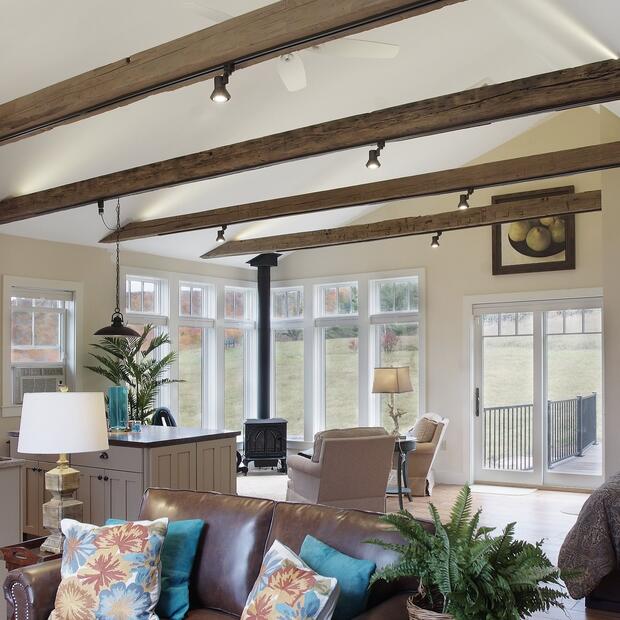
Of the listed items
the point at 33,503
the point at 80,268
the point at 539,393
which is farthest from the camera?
the point at 539,393

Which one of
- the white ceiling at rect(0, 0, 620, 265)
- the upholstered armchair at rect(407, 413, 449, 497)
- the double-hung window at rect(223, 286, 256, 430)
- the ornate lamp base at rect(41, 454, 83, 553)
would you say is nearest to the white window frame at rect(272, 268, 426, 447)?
the double-hung window at rect(223, 286, 256, 430)

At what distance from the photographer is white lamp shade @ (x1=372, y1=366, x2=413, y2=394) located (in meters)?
7.63

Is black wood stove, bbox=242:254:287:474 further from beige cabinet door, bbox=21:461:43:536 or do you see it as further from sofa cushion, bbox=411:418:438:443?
beige cabinet door, bbox=21:461:43:536

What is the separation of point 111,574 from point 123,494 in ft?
8.98

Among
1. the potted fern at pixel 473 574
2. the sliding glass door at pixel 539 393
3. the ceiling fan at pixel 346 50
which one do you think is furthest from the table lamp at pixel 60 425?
the sliding glass door at pixel 539 393

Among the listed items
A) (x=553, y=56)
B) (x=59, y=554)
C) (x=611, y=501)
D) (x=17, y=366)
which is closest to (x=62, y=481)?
(x=59, y=554)

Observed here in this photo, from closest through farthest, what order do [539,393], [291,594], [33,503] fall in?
[291,594] < [33,503] < [539,393]

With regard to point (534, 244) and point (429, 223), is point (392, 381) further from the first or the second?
point (534, 244)

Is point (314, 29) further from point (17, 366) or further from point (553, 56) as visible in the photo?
point (17, 366)

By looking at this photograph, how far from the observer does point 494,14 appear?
5.73 m

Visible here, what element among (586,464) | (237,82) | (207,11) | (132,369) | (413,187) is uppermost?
(237,82)

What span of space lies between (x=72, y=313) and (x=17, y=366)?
819 millimetres

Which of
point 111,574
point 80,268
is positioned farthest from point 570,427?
point 111,574

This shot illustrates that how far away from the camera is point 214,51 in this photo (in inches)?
127
